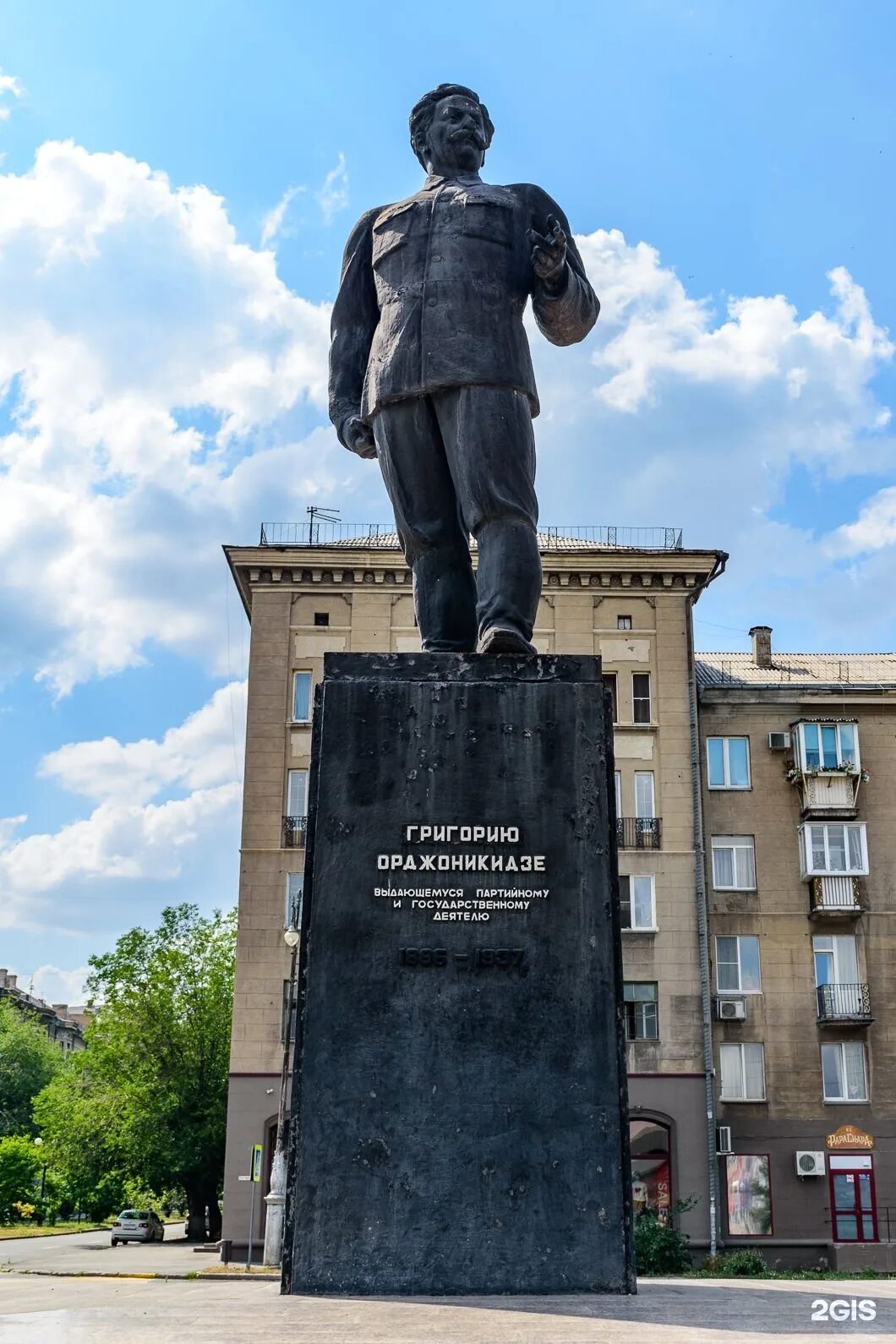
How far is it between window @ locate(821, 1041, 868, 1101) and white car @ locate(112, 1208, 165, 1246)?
2608 cm

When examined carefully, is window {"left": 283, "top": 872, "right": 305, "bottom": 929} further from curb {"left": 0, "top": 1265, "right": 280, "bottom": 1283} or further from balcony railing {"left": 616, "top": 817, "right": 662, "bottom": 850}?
curb {"left": 0, "top": 1265, "right": 280, "bottom": 1283}

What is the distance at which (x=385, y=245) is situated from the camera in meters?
7.11

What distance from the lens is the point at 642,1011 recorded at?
37.0 meters

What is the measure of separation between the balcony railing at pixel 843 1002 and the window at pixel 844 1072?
34.5 inches

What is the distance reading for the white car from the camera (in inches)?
1939

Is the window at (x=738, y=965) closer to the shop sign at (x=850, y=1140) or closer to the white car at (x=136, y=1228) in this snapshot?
the shop sign at (x=850, y=1140)

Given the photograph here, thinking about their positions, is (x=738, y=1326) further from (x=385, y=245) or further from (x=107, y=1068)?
(x=107, y=1068)

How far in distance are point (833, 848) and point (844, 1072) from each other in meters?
6.00

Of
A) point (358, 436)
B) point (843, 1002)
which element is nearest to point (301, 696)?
point (843, 1002)

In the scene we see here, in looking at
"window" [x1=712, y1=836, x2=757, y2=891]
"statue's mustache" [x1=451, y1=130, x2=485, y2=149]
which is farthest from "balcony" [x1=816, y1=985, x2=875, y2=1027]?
"statue's mustache" [x1=451, y1=130, x2=485, y2=149]

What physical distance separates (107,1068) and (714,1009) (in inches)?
872

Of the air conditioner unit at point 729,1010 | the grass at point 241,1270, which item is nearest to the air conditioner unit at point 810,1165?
the air conditioner unit at point 729,1010

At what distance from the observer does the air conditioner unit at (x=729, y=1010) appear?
37219 millimetres

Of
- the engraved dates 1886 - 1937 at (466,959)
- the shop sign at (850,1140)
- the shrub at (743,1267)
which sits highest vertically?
the engraved dates 1886 - 1937 at (466,959)
